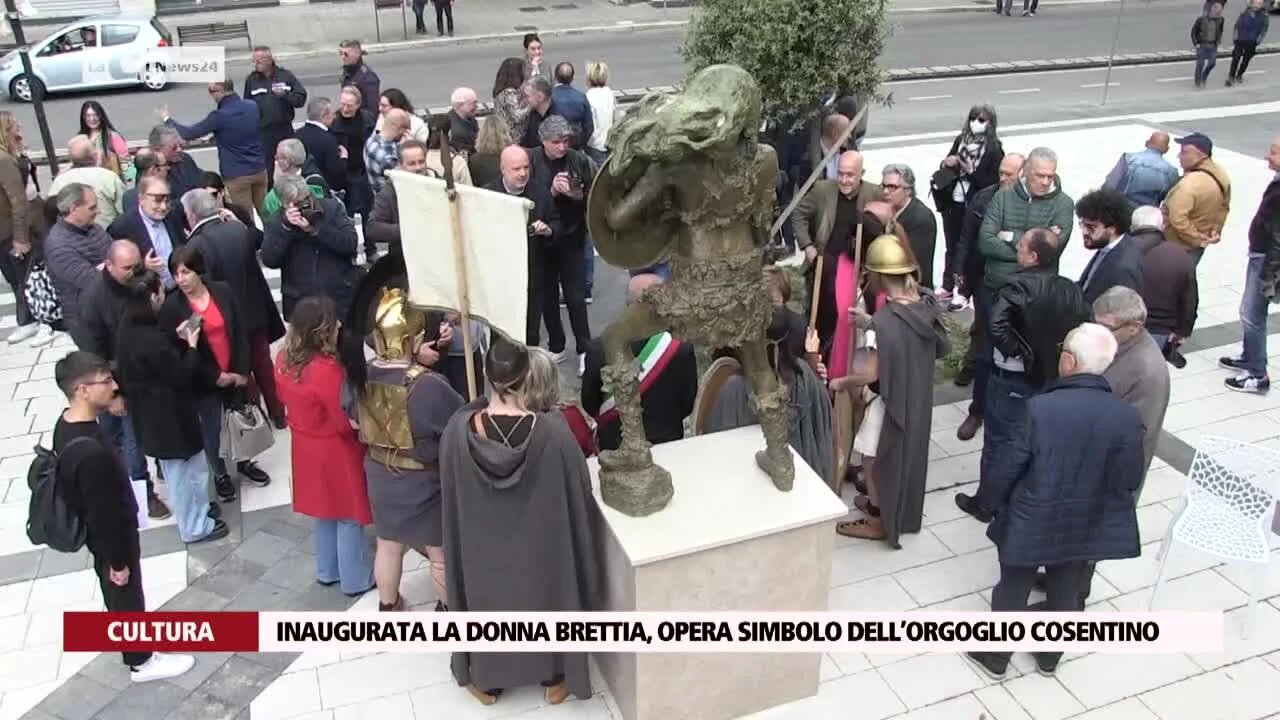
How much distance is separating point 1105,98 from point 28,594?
16.6 m

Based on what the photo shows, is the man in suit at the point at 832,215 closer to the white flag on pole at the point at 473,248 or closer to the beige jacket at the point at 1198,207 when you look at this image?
the beige jacket at the point at 1198,207

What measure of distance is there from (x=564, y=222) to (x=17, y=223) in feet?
14.1

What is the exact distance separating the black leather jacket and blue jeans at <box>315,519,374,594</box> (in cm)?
359

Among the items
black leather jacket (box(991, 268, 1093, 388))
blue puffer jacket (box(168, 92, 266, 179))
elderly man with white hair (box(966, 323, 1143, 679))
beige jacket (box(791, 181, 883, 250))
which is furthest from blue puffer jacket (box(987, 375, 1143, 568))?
blue puffer jacket (box(168, 92, 266, 179))

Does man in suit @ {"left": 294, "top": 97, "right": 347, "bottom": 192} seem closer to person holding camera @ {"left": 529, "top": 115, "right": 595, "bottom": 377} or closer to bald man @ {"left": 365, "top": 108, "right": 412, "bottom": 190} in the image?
bald man @ {"left": 365, "top": 108, "right": 412, "bottom": 190}

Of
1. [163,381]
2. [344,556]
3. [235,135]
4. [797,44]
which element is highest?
[797,44]

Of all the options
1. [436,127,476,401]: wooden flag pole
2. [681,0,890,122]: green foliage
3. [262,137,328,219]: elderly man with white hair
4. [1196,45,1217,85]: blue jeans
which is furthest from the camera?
[1196,45,1217,85]: blue jeans

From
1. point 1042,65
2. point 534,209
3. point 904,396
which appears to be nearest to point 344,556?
point 534,209

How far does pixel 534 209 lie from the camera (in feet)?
23.3

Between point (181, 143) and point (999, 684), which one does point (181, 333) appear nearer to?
point (181, 143)

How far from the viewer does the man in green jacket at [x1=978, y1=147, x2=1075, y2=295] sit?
6.68 m

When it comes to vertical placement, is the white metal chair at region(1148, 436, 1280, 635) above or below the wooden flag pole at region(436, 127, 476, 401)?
below

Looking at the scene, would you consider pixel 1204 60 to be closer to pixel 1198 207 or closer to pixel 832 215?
pixel 1198 207

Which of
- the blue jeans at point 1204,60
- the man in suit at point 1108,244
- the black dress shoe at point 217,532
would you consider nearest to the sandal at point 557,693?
the black dress shoe at point 217,532
